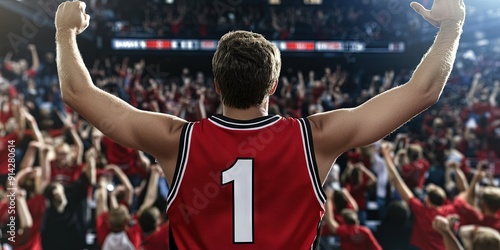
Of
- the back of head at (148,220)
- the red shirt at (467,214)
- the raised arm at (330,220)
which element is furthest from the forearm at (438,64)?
the red shirt at (467,214)

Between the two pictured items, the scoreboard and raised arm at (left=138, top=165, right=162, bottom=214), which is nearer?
raised arm at (left=138, top=165, right=162, bottom=214)

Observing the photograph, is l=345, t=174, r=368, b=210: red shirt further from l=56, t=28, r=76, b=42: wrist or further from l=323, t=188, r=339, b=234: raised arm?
l=56, t=28, r=76, b=42: wrist

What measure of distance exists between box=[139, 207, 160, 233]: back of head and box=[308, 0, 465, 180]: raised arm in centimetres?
412

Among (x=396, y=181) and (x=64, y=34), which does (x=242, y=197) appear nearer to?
(x=64, y=34)

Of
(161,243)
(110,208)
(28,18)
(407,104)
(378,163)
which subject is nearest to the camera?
(407,104)

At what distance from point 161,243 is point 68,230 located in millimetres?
1401

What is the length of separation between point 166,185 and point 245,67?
476cm

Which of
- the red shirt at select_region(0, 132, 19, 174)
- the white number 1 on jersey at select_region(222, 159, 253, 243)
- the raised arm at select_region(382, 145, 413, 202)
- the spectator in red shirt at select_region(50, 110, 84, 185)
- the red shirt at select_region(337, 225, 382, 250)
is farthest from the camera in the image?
the red shirt at select_region(0, 132, 19, 174)

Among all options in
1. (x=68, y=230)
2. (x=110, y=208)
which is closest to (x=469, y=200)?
(x=110, y=208)

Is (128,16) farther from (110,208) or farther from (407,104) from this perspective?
(407,104)

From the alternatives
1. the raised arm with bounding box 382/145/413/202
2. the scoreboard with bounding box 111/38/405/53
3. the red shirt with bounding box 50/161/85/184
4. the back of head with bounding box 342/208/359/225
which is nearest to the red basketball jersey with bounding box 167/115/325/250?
the back of head with bounding box 342/208/359/225

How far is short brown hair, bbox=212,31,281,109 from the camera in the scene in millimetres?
→ 1062

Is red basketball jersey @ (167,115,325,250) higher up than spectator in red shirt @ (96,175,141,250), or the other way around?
red basketball jersey @ (167,115,325,250)

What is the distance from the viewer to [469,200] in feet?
18.0
